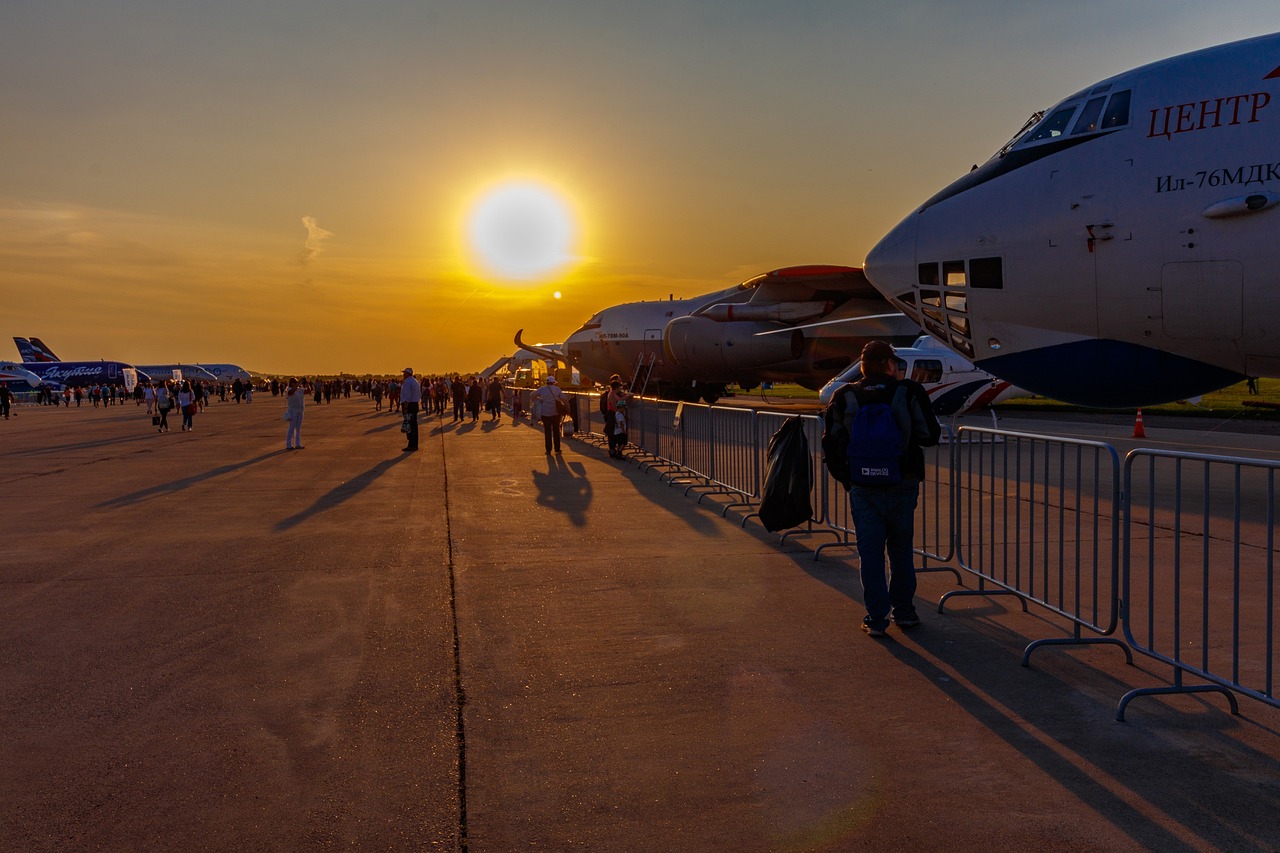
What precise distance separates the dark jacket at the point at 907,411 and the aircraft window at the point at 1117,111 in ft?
17.8

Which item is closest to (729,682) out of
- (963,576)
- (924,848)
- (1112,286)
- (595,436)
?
(924,848)

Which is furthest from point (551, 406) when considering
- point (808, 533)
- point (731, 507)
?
point (808, 533)

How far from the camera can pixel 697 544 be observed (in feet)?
30.5

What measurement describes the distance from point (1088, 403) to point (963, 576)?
4043 millimetres

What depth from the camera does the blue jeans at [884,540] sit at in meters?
6.04

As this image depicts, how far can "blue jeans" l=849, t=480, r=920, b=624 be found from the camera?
604 cm

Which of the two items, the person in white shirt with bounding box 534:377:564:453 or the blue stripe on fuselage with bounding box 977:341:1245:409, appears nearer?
the blue stripe on fuselage with bounding box 977:341:1245:409

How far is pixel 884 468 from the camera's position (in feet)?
19.8

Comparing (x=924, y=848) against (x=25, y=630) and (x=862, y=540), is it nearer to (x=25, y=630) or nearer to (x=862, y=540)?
(x=862, y=540)

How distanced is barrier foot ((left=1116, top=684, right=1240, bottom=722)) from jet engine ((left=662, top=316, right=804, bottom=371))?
2623cm

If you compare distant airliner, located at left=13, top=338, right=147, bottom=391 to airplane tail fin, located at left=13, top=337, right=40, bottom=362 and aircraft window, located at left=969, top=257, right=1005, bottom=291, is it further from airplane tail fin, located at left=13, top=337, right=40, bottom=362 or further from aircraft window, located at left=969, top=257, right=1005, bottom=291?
aircraft window, located at left=969, top=257, right=1005, bottom=291

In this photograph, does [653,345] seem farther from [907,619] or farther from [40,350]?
[40,350]

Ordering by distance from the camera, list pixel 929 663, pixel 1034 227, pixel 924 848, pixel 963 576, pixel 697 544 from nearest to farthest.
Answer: pixel 924 848
pixel 929 663
pixel 963 576
pixel 697 544
pixel 1034 227

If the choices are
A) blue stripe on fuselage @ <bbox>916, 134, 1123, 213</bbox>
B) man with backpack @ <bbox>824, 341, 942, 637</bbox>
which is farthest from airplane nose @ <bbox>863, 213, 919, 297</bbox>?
man with backpack @ <bbox>824, 341, 942, 637</bbox>
